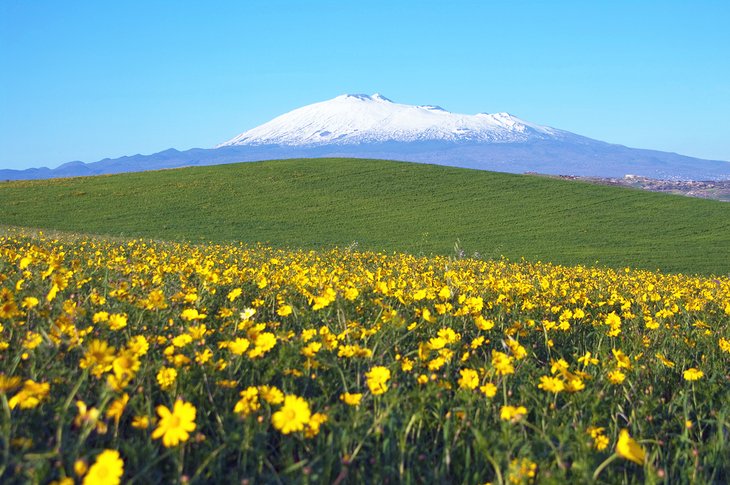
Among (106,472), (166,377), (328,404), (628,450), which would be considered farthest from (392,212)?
(106,472)

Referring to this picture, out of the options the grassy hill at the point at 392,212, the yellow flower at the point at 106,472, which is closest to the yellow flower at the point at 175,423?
the yellow flower at the point at 106,472

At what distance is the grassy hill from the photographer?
30.2 meters

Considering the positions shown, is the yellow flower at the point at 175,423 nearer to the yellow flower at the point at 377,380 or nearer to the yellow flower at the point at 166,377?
the yellow flower at the point at 166,377

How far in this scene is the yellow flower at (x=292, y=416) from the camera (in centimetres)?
186

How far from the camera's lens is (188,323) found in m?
3.46

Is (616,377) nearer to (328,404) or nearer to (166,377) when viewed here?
(328,404)

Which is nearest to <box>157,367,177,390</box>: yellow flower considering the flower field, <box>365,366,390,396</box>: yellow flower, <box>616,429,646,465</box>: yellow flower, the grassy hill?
the flower field

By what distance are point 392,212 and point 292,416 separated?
38287mm

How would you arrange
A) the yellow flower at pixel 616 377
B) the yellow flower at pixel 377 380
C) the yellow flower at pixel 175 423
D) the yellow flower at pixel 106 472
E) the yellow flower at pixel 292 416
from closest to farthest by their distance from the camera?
the yellow flower at pixel 106 472 → the yellow flower at pixel 175 423 → the yellow flower at pixel 292 416 → the yellow flower at pixel 377 380 → the yellow flower at pixel 616 377

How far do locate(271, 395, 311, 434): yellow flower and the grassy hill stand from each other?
2499cm

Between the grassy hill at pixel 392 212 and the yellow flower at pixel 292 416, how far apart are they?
82.0ft

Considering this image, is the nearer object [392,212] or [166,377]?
[166,377]

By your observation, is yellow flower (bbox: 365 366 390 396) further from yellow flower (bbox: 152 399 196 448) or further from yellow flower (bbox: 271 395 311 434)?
yellow flower (bbox: 152 399 196 448)

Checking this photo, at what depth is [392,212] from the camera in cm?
4003
